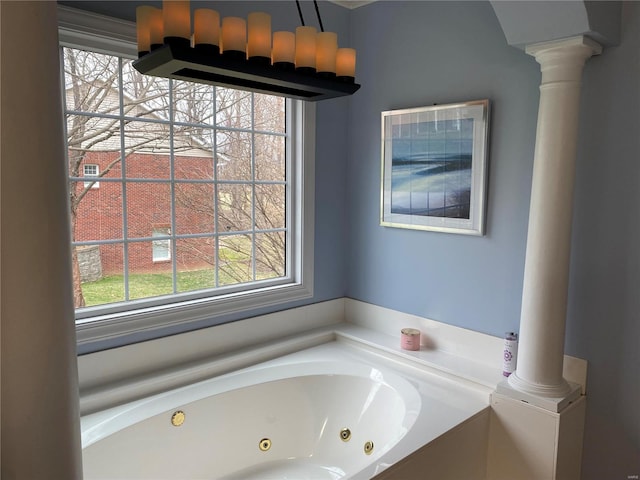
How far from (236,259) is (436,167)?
131 centimetres

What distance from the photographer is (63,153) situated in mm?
963

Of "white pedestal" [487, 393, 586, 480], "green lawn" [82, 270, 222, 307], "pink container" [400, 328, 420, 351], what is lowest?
"white pedestal" [487, 393, 586, 480]

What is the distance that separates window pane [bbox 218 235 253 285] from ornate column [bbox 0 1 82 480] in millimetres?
1957

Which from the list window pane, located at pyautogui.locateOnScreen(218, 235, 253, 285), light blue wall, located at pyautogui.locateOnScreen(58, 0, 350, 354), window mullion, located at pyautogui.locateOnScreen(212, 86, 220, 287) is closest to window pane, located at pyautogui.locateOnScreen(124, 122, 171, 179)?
window mullion, located at pyautogui.locateOnScreen(212, 86, 220, 287)

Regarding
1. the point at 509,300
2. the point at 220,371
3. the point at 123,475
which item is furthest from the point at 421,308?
the point at 123,475

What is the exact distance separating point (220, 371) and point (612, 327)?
71.0 inches

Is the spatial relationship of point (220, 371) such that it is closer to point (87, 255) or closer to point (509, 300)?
point (87, 255)

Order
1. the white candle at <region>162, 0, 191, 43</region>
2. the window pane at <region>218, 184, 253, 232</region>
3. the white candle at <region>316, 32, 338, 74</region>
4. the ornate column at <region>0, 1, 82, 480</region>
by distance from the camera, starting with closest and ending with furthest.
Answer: the ornate column at <region>0, 1, 82, 480</region>, the white candle at <region>162, 0, 191, 43</region>, the white candle at <region>316, 32, 338, 74</region>, the window pane at <region>218, 184, 253, 232</region>

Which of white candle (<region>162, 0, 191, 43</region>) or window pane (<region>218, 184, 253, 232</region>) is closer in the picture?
white candle (<region>162, 0, 191, 43</region>)

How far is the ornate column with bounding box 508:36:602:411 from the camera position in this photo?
1920mm

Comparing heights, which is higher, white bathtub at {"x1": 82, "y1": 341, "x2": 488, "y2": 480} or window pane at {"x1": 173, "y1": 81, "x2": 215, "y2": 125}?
Answer: window pane at {"x1": 173, "y1": 81, "x2": 215, "y2": 125}

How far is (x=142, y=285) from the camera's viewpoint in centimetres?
267

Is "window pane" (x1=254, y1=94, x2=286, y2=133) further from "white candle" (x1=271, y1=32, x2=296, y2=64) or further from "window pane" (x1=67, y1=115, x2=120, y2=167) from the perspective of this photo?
"white candle" (x1=271, y1=32, x2=296, y2=64)

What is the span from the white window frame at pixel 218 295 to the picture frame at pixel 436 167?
0.45 m
